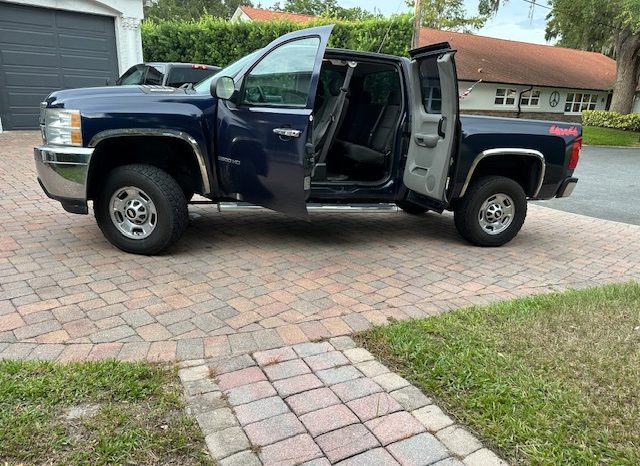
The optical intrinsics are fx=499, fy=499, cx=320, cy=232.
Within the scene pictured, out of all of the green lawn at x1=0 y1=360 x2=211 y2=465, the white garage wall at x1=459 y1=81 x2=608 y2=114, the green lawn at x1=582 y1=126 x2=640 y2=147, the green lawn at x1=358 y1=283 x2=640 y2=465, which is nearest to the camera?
the green lawn at x1=0 y1=360 x2=211 y2=465

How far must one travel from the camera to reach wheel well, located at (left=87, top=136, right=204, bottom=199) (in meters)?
4.50

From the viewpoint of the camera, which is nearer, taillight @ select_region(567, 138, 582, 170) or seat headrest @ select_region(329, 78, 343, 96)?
taillight @ select_region(567, 138, 582, 170)

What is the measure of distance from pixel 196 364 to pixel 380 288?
5.87ft

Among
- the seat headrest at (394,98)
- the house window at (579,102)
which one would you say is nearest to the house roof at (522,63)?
the house window at (579,102)

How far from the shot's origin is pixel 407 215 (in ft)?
22.8

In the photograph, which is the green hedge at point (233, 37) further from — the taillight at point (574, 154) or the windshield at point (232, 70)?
the windshield at point (232, 70)

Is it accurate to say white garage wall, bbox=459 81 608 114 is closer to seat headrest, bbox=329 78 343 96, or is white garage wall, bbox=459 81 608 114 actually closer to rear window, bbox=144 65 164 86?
rear window, bbox=144 65 164 86

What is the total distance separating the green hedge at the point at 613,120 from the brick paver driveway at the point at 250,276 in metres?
22.7

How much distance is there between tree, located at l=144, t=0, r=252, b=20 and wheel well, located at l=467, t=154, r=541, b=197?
48.0 m

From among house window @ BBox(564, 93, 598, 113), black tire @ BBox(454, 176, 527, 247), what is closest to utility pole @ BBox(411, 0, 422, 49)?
black tire @ BBox(454, 176, 527, 247)

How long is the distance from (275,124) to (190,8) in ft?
177

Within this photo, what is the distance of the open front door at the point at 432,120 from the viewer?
15.4 ft

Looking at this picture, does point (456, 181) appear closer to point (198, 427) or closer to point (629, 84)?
point (198, 427)

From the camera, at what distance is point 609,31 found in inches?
1041
